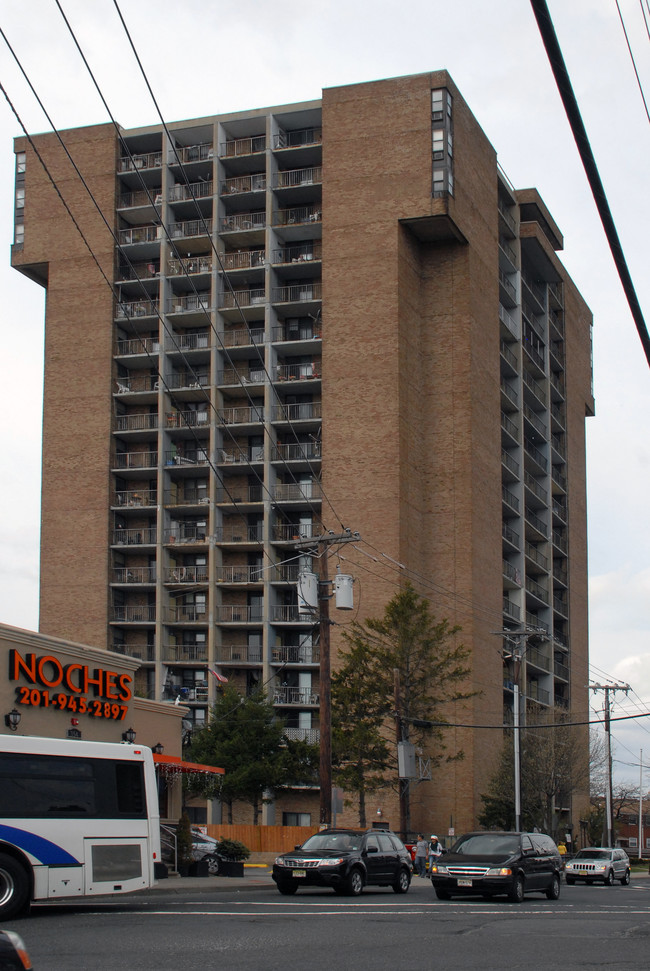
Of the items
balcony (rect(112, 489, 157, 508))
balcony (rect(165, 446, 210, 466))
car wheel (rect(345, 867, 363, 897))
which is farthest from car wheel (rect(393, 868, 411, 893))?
balcony (rect(112, 489, 157, 508))

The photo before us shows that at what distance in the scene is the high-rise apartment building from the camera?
6262 centimetres

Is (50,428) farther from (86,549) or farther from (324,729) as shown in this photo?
(324,729)

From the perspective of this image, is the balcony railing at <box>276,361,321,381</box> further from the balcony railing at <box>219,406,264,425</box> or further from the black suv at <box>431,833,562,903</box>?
the black suv at <box>431,833,562,903</box>

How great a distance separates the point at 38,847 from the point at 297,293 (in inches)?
2043

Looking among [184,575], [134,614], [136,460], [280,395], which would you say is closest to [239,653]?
[184,575]

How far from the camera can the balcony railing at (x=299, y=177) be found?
68.2 m

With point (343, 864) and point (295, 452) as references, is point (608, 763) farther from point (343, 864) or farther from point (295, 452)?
point (343, 864)

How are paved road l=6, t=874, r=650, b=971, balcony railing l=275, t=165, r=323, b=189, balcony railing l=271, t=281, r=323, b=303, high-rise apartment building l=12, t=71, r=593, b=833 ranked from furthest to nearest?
1. balcony railing l=275, t=165, r=323, b=189
2. balcony railing l=271, t=281, r=323, b=303
3. high-rise apartment building l=12, t=71, r=593, b=833
4. paved road l=6, t=874, r=650, b=971

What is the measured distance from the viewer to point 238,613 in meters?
65.4

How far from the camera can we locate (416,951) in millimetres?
14836

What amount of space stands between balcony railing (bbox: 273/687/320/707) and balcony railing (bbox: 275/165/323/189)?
28062mm

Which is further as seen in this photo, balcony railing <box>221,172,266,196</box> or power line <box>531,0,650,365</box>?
balcony railing <box>221,172,266,196</box>

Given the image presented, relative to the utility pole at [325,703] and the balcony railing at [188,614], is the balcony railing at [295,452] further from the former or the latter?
the utility pole at [325,703]

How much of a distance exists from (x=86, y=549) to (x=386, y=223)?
79.8 feet
